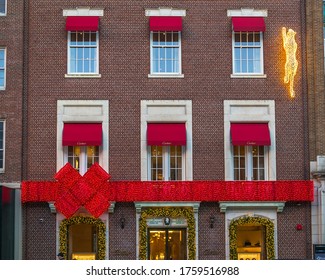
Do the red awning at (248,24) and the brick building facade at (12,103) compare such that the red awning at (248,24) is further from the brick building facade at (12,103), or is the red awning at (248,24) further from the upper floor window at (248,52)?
the brick building facade at (12,103)

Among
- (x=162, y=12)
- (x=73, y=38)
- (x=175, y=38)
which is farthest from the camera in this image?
(x=175, y=38)


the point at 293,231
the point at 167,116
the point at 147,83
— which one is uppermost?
the point at 147,83

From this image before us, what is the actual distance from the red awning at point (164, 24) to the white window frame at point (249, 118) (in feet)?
11.1

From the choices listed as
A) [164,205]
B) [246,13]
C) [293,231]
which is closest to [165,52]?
[246,13]

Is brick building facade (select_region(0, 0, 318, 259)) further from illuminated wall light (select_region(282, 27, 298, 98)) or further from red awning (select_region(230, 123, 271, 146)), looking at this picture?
illuminated wall light (select_region(282, 27, 298, 98))

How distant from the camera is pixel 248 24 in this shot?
26.0m

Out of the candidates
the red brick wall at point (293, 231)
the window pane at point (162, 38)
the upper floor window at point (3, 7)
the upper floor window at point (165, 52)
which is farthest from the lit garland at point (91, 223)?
the upper floor window at point (3, 7)

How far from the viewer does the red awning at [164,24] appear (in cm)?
2580

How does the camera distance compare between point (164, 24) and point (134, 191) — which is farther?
point (164, 24)

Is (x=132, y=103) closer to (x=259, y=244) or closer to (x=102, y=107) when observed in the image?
(x=102, y=107)

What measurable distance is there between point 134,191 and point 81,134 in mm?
2883

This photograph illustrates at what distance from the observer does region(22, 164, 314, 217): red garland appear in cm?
2502

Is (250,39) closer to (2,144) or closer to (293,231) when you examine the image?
(293,231)
